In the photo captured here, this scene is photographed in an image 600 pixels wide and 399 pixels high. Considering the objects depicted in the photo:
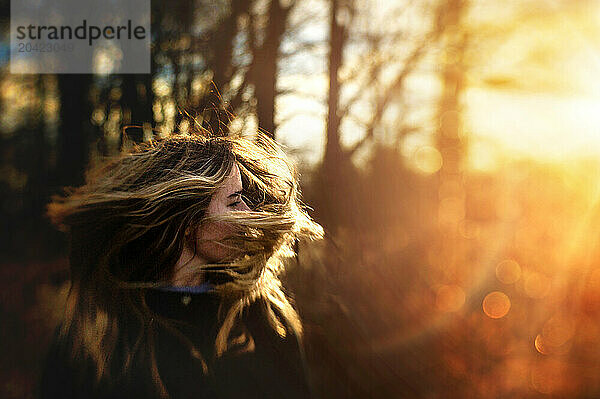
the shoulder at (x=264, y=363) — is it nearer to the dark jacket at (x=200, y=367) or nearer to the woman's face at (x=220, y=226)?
the dark jacket at (x=200, y=367)

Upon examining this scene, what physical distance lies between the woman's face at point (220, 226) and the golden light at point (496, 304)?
3.79ft

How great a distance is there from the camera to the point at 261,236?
889 mm

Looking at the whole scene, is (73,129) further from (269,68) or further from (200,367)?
(200,367)

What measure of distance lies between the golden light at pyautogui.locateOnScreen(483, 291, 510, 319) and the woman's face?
1.15 meters

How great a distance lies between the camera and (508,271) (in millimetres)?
1589

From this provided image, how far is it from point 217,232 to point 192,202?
8 cm

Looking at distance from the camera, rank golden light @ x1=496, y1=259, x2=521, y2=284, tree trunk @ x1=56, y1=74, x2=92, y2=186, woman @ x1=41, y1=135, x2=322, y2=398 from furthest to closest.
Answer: golden light @ x1=496, y1=259, x2=521, y2=284, tree trunk @ x1=56, y1=74, x2=92, y2=186, woman @ x1=41, y1=135, x2=322, y2=398

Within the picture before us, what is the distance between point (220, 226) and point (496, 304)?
4.04ft

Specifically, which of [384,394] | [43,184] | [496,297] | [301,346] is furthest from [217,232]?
[496,297]

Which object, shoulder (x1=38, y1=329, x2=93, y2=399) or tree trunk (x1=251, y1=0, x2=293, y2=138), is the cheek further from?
tree trunk (x1=251, y1=0, x2=293, y2=138)

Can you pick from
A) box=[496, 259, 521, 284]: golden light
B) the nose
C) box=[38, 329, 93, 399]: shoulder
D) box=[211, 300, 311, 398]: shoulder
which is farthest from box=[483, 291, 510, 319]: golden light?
box=[38, 329, 93, 399]: shoulder

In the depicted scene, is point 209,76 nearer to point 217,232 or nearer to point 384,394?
point 217,232

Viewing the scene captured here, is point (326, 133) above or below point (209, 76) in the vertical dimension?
below

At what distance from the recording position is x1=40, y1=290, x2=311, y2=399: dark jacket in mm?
882
